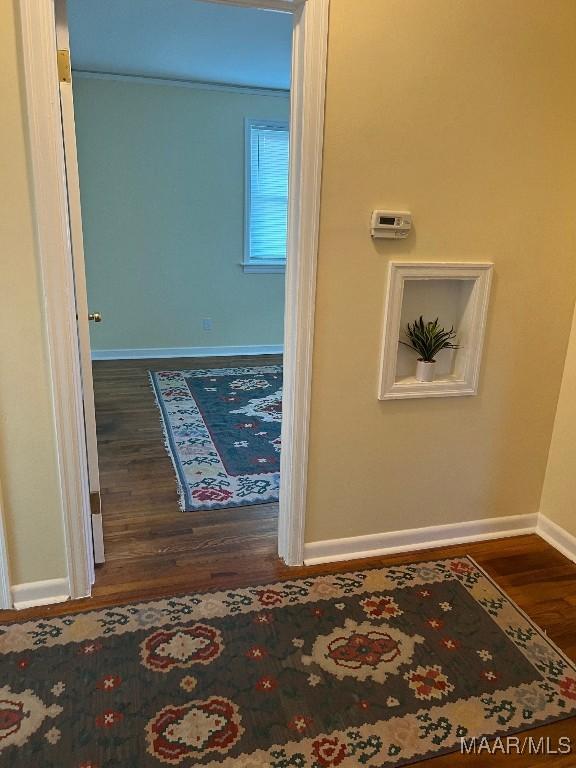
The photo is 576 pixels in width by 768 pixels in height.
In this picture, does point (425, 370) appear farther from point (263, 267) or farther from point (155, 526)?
point (263, 267)

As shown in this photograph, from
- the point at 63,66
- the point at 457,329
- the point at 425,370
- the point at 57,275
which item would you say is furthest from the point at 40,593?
the point at 457,329

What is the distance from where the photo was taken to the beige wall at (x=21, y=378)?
1.71 m

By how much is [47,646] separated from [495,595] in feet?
5.55

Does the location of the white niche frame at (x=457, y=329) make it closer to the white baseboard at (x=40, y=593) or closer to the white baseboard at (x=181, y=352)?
the white baseboard at (x=40, y=593)

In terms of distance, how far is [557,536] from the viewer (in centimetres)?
260

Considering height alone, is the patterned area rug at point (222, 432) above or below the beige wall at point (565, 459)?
below

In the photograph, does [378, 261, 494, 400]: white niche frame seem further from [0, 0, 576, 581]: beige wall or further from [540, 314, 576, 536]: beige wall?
[540, 314, 576, 536]: beige wall

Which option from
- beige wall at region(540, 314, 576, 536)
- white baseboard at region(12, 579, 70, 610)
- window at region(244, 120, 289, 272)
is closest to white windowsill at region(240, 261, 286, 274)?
window at region(244, 120, 289, 272)

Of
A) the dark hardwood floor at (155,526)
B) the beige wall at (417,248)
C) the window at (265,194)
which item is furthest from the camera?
the window at (265,194)

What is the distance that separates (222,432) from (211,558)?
55.8 inches

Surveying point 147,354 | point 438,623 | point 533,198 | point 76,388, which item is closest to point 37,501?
point 76,388

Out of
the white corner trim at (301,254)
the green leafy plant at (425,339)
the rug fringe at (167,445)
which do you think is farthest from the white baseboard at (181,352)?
the white corner trim at (301,254)

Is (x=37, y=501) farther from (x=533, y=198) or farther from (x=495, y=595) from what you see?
(x=533, y=198)

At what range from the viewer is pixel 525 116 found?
7.06 ft
